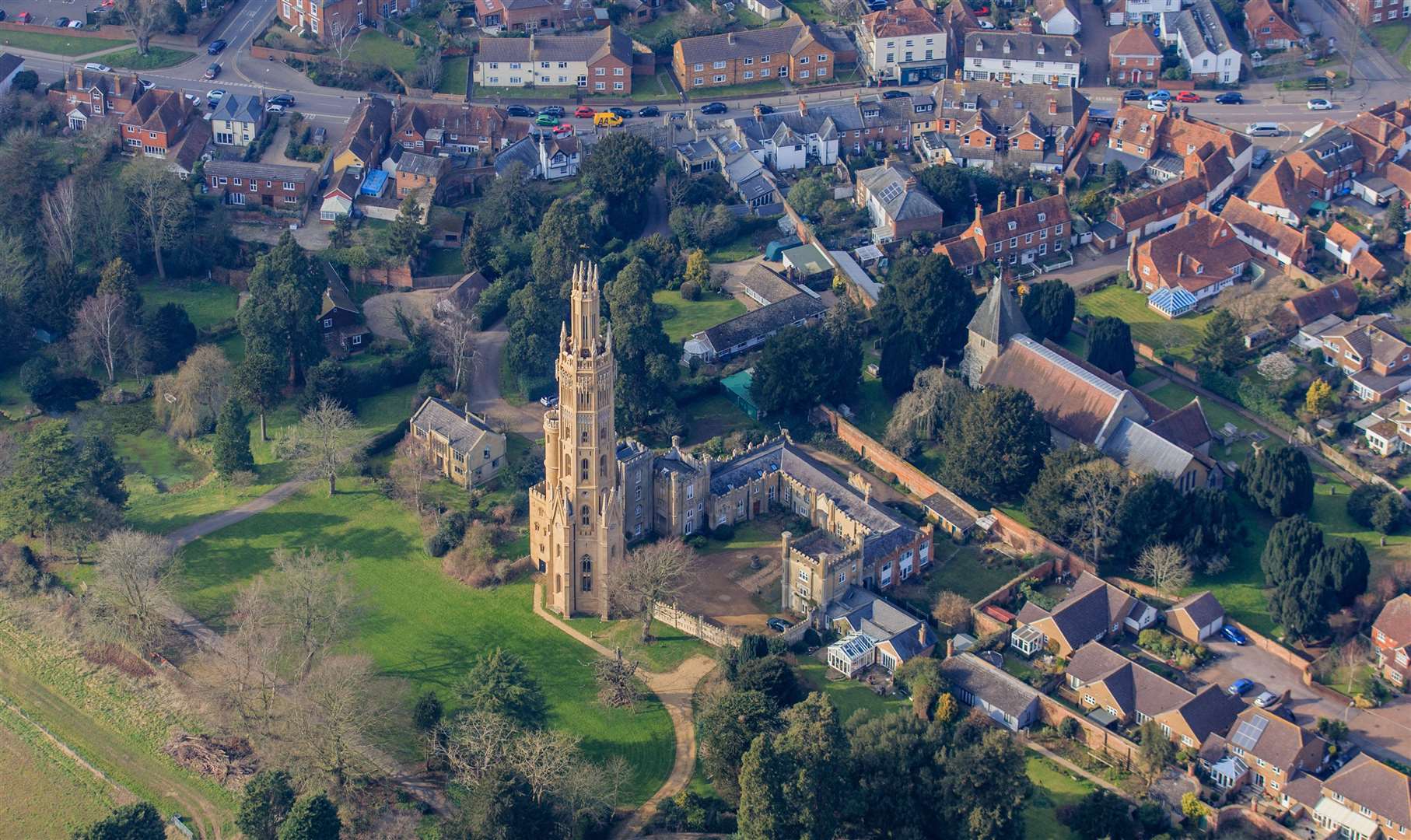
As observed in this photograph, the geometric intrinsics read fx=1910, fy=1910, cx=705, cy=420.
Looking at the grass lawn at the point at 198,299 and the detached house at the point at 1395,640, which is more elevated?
the grass lawn at the point at 198,299

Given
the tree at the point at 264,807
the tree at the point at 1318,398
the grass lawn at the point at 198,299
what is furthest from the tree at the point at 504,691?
the tree at the point at 1318,398

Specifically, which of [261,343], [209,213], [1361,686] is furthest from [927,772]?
[209,213]

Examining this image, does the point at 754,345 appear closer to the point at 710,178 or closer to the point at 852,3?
the point at 710,178

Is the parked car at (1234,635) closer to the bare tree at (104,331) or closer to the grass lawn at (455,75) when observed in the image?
the bare tree at (104,331)

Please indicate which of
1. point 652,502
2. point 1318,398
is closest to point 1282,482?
point 1318,398

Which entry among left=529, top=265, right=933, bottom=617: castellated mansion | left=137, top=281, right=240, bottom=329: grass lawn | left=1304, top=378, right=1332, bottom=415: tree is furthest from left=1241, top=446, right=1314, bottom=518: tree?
left=137, top=281, right=240, bottom=329: grass lawn

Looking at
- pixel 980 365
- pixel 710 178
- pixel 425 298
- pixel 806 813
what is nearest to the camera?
pixel 806 813

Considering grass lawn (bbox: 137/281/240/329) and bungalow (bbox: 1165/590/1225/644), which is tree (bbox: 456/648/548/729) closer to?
bungalow (bbox: 1165/590/1225/644)
